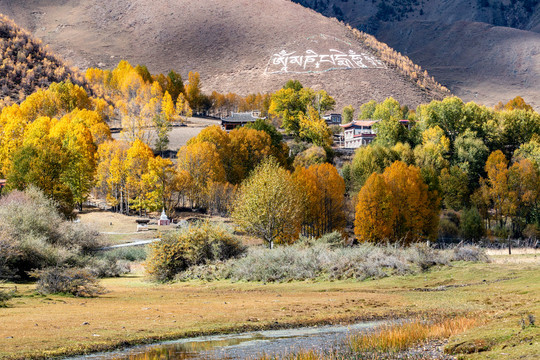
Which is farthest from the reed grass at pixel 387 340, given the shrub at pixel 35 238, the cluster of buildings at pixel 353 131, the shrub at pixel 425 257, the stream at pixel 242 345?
the cluster of buildings at pixel 353 131

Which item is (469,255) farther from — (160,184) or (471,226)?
(160,184)

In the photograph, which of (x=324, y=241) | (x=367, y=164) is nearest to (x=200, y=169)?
(x=367, y=164)

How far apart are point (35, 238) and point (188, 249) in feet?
42.1

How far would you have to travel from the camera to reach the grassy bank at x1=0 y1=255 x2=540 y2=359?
77.2 feet

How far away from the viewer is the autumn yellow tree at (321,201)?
8688 centimetres

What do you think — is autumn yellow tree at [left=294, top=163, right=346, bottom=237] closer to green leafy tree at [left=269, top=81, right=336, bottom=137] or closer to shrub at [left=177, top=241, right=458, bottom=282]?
shrub at [left=177, top=241, right=458, bottom=282]

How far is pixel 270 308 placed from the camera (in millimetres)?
34844

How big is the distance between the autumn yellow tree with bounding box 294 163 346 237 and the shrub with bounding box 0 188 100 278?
99.5 feet

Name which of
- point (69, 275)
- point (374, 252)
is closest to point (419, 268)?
point (374, 252)

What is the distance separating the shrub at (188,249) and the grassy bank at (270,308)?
3406 mm

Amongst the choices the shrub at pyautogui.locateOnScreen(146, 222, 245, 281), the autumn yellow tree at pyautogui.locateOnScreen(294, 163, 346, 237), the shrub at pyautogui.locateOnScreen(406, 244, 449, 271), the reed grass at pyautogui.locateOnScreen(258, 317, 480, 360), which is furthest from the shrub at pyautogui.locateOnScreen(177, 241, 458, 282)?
the autumn yellow tree at pyautogui.locateOnScreen(294, 163, 346, 237)

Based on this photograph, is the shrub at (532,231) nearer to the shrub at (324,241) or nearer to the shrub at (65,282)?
the shrub at (324,241)

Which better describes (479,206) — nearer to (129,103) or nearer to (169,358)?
(169,358)

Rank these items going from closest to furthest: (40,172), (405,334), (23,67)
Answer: (405,334) < (40,172) < (23,67)
